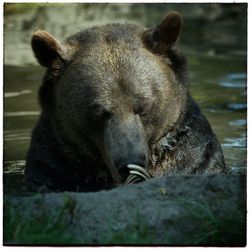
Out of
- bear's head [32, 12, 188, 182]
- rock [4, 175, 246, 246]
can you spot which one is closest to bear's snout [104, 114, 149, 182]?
bear's head [32, 12, 188, 182]

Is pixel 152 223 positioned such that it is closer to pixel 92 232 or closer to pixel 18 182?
pixel 92 232

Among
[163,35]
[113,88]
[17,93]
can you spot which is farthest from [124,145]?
[17,93]

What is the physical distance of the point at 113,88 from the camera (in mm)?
6691

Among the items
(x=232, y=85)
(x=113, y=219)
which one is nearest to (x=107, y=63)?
(x=113, y=219)

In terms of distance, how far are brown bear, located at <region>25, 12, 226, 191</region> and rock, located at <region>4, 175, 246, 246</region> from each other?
4.61ft

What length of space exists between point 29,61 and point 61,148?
31.3 ft

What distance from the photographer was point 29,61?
16734 mm

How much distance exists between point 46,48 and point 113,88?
98 cm

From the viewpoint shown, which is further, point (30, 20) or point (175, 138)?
point (30, 20)

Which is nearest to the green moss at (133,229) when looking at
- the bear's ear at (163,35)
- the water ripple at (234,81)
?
the bear's ear at (163,35)

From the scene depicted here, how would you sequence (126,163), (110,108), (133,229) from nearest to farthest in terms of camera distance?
(133,229)
(126,163)
(110,108)

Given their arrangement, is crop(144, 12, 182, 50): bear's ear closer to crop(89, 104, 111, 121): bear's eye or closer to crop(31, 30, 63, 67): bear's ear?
crop(31, 30, 63, 67): bear's ear

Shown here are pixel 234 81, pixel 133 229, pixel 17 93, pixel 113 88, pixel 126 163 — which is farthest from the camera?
pixel 234 81

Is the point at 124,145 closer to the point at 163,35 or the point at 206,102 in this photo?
the point at 163,35
